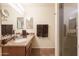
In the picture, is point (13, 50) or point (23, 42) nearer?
point (13, 50)

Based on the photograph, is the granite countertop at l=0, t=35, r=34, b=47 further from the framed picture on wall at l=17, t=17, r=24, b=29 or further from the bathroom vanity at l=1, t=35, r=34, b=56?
the framed picture on wall at l=17, t=17, r=24, b=29

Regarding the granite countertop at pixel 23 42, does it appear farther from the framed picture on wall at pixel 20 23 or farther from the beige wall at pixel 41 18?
the framed picture on wall at pixel 20 23

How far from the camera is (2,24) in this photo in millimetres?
1683

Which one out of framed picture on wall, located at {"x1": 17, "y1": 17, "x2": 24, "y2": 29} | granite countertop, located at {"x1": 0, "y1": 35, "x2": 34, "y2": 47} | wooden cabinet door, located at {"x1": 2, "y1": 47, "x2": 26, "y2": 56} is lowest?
wooden cabinet door, located at {"x1": 2, "y1": 47, "x2": 26, "y2": 56}

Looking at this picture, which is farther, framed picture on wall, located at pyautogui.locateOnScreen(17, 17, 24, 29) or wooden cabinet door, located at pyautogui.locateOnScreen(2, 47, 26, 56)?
framed picture on wall, located at pyautogui.locateOnScreen(17, 17, 24, 29)

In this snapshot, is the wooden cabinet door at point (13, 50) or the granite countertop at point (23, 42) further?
the granite countertop at point (23, 42)

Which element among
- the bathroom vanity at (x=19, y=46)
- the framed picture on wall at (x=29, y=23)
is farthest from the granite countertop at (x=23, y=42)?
the framed picture on wall at (x=29, y=23)

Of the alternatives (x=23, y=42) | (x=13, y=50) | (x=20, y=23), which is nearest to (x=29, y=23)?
(x=20, y=23)

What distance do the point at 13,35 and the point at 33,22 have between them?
1.14ft

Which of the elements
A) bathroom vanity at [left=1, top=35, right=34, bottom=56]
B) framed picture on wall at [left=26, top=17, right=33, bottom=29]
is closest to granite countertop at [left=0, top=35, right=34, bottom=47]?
bathroom vanity at [left=1, top=35, right=34, bottom=56]

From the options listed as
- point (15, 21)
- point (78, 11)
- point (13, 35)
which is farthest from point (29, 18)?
point (78, 11)

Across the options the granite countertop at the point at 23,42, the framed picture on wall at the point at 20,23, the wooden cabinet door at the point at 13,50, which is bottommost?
the wooden cabinet door at the point at 13,50

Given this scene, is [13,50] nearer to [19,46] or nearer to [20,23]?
[19,46]

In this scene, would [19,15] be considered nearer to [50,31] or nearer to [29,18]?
[29,18]
